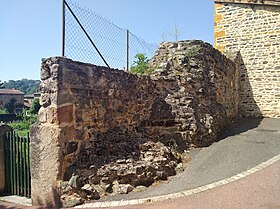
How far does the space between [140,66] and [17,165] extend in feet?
15.2

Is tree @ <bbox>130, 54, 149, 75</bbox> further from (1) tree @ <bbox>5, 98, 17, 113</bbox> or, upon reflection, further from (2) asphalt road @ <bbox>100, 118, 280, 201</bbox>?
(1) tree @ <bbox>5, 98, 17, 113</bbox>

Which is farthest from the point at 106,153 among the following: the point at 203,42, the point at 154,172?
the point at 203,42

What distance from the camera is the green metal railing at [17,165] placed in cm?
575

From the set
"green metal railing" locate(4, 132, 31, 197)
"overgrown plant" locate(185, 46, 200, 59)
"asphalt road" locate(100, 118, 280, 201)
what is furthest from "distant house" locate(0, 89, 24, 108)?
"asphalt road" locate(100, 118, 280, 201)

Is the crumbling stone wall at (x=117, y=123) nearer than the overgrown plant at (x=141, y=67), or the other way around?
the crumbling stone wall at (x=117, y=123)

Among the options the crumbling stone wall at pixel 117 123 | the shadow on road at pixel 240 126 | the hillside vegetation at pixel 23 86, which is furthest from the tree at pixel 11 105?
the crumbling stone wall at pixel 117 123

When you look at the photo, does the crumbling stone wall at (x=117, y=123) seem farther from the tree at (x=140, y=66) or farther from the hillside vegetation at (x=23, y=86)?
the hillside vegetation at (x=23, y=86)

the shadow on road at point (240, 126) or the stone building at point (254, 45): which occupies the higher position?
the stone building at point (254, 45)

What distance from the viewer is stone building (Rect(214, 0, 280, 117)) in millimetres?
11820

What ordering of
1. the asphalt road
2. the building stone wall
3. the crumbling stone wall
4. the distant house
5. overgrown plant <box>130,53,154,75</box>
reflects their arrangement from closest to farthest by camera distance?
the crumbling stone wall → the asphalt road → overgrown plant <box>130,53,154,75</box> → the building stone wall → the distant house

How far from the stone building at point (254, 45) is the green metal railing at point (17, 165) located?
10042 mm

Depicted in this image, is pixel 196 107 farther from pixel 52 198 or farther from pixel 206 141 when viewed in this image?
pixel 52 198

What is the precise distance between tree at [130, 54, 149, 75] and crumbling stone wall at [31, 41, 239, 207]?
0.91 feet

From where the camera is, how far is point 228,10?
12.8 metres
